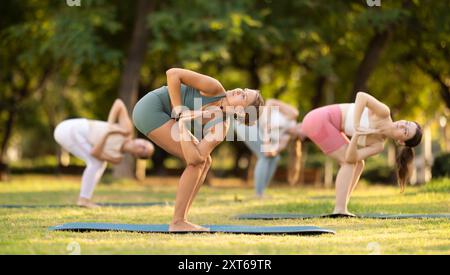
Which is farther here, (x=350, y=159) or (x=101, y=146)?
(x=101, y=146)

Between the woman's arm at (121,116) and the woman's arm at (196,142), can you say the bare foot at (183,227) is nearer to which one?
the woman's arm at (196,142)

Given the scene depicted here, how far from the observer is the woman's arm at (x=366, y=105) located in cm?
970

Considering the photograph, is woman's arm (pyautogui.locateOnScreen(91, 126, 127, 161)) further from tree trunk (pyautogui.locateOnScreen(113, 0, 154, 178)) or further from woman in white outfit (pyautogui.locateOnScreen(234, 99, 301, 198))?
tree trunk (pyautogui.locateOnScreen(113, 0, 154, 178))

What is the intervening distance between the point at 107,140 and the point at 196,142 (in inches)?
179

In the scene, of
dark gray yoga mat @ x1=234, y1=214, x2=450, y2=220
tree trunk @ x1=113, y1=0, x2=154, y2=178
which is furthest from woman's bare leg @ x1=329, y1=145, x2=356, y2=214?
tree trunk @ x1=113, y1=0, x2=154, y2=178

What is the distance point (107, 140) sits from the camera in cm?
1278

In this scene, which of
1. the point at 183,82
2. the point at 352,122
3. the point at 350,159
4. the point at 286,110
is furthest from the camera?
the point at 286,110

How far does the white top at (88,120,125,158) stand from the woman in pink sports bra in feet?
10.7

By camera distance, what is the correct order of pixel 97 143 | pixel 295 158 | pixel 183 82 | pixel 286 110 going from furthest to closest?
pixel 286 110 < pixel 295 158 < pixel 97 143 < pixel 183 82

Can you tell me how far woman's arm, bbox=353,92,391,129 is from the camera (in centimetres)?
970

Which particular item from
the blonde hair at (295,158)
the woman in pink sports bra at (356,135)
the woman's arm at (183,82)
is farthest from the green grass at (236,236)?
the woman's arm at (183,82)

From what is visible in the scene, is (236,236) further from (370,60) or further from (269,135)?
(370,60)

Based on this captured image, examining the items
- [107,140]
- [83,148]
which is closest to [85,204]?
[83,148]
